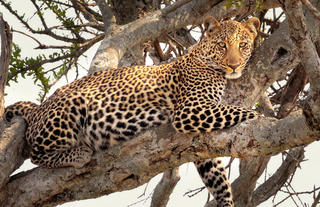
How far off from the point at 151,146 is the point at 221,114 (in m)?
0.81

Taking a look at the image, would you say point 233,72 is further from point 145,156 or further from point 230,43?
point 145,156

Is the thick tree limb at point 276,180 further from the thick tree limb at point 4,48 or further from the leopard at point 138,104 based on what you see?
the thick tree limb at point 4,48

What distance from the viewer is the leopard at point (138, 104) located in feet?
20.7

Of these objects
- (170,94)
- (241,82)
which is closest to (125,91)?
(170,94)

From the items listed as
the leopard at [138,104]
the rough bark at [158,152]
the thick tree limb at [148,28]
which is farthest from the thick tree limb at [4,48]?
the thick tree limb at [148,28]

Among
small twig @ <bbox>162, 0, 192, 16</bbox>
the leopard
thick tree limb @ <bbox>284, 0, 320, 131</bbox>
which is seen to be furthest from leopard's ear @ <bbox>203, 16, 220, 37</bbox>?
thick tree limb @ <bbox>284, 0, 320, 131</bbox>

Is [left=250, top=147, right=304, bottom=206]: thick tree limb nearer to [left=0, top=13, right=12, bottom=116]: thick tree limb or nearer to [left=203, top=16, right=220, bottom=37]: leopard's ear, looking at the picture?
[left=203, top=16, right=220, bottom=37]: leopard's ear

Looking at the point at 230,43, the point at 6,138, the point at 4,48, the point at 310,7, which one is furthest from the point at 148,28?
the point at 310,7

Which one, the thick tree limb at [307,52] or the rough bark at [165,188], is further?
the rough bark at [165,188]

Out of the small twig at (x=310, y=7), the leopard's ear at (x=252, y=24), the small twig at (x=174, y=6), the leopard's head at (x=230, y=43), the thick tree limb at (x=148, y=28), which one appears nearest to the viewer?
the small twig at (x=310, y=7)

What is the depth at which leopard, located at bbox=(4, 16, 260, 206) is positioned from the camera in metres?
6.30

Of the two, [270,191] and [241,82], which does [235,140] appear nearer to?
[241,82]

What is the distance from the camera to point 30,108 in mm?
7266

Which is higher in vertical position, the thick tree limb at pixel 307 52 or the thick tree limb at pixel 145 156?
the thick tree limb at pixel 307 52
